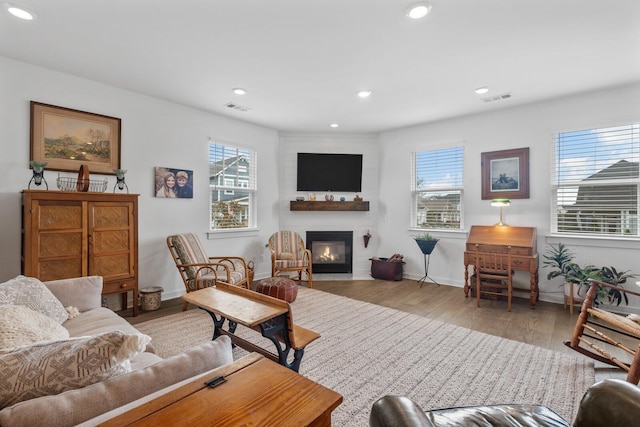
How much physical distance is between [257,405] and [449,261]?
15.2 ft

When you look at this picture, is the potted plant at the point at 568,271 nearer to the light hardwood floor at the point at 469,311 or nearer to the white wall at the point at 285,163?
the white wall at the point at 285,163

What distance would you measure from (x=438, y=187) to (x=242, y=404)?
482cm

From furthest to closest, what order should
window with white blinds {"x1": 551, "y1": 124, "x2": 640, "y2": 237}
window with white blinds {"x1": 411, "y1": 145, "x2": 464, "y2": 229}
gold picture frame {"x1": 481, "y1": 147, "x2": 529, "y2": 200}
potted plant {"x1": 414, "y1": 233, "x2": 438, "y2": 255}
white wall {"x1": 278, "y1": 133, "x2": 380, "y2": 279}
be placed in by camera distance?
white wall {"x1": 278, "y1": 133, "x2": 380, "y2": 279}
window with white blinds {"x1": 411, "y1": 145, "x2": 464, "y2": 229}
potted plant {"x1": 414, "y1": 233, "x2": 438, "y2": 255}
gold picture frame {"x1": 481, "y1": 147, "x2": 529, "y2": 200}
window with white blinds {"x1": 551, "y1": 124, "x2": 640, "y2": 237}

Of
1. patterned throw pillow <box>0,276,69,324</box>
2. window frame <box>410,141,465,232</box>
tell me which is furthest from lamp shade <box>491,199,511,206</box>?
patterned throw pillow <box>0,276,69,324</box>

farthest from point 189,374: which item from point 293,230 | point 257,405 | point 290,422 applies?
point 293,230

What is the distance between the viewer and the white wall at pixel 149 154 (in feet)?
9.67

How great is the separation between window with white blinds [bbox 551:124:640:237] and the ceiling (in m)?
0.63

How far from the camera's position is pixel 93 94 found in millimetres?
3438

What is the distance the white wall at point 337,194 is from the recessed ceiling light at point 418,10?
3.44 metres

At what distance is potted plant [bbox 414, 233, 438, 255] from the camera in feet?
15.5

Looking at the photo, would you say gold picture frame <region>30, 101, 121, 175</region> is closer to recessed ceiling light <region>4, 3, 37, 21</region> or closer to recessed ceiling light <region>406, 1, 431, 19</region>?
recessed ceiling light <region>4, 3, 37, 21</region>

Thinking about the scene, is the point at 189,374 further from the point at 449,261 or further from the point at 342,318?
the point at 449,261

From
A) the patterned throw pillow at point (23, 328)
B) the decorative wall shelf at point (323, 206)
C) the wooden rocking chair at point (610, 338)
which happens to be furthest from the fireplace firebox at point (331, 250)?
the patterned throw pillow at point (23, 328)

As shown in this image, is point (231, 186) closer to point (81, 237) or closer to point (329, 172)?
point (329, 172)
